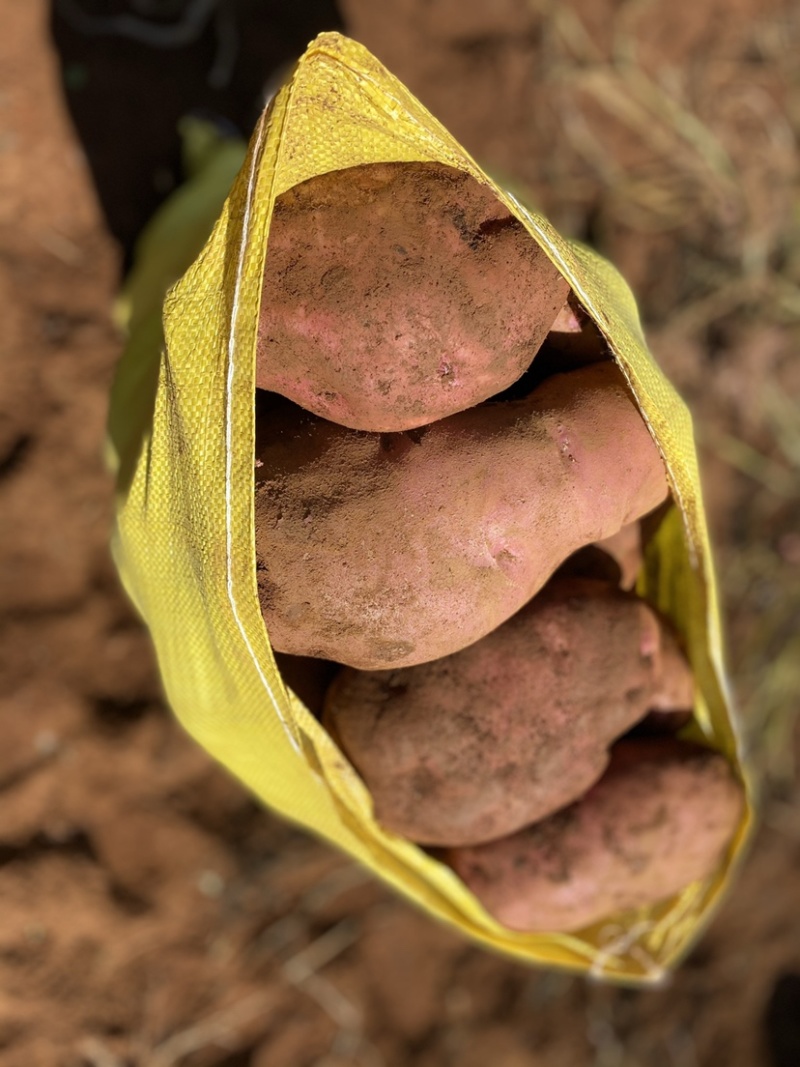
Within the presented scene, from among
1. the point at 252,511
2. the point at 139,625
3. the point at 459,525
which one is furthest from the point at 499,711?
the point at 139,625

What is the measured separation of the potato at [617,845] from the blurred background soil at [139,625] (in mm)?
811

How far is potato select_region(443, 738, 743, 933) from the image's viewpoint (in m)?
1.22

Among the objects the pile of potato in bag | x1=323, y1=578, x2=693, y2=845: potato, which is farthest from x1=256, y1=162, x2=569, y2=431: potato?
x1=323, y1=578, x2=693, y2=845: potato

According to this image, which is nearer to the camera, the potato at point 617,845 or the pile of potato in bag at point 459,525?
the pile of potato in bag at point 459,525

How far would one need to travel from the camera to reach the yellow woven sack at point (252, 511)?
83cm

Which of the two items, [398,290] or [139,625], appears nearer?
[398,290]

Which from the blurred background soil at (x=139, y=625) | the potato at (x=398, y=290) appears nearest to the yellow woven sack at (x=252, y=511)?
the potato at (x=398, y=290)

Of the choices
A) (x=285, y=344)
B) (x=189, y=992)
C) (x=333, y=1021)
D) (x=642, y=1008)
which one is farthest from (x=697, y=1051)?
(x=285, y=344)

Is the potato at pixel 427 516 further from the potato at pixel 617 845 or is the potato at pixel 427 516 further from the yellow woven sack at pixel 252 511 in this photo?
the potato at pixel 617 845

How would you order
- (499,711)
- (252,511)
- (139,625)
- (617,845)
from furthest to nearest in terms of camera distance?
1. (139,625)
2. (617,845)
3. (499,711)
4. (252,511)

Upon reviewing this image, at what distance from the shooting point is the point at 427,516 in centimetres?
94

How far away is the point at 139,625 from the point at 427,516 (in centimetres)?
99

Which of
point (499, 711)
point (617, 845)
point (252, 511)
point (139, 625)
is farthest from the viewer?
point (139, 625)

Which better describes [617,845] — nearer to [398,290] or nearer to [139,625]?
[398,290]
